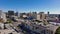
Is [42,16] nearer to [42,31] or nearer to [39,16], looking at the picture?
[39,16]

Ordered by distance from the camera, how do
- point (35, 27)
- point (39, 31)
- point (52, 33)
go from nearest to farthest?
1. point (52, 33)
2. point (39, 31)
3. point (35, 27)

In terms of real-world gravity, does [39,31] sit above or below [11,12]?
below

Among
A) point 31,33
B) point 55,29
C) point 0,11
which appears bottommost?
point 31,33

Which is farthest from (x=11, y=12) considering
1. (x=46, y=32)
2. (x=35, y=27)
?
(x=46, y=32)

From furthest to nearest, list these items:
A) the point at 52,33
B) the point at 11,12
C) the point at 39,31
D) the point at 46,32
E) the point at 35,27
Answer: the point at 11,12, the point at 35,27, the point at 39,31, the point at 46,32, the point at 52,33

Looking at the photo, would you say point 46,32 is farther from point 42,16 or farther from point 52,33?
point 42,16

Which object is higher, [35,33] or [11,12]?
[11,12]

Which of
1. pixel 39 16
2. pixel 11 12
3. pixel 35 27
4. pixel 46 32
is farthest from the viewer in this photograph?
pixel 11 12

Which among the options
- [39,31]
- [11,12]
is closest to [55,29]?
[39,31]

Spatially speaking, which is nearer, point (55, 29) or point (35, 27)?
point (55, 29)
